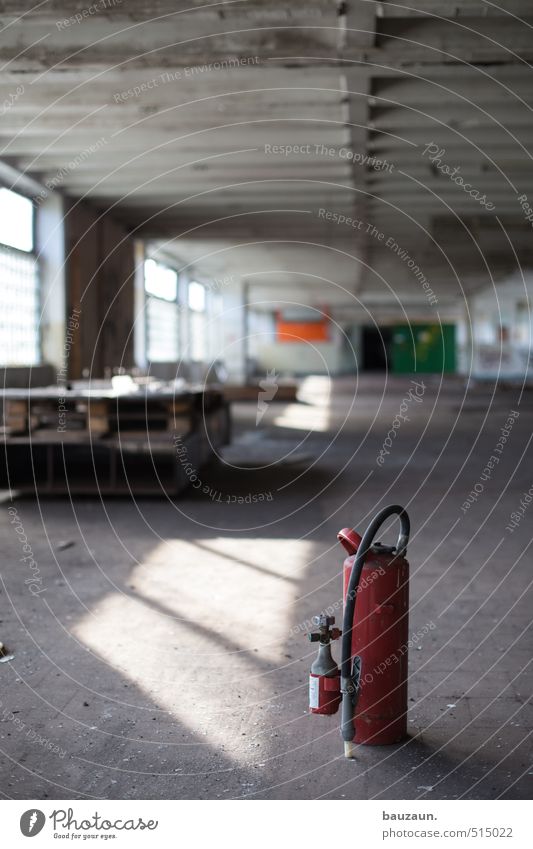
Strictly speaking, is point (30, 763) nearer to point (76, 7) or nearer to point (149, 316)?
point (76, 7)

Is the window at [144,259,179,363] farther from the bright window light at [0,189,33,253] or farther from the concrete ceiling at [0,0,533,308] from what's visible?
the bright window light at [0,189,33,253]

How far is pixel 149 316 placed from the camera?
23250 mm

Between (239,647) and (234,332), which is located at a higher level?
(234,332)

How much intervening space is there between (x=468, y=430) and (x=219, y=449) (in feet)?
20.8

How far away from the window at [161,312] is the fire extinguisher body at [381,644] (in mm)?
18866

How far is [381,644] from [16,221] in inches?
488

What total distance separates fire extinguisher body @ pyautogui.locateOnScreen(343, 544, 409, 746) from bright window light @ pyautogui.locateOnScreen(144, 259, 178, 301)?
62.7ft

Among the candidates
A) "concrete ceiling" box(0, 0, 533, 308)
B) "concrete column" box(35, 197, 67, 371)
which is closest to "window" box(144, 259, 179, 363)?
"concrete ceiling" box(0, 0, 533, 308)

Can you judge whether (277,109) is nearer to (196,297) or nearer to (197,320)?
(196,297)

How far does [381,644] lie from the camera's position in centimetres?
358

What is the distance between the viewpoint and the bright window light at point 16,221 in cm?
1377

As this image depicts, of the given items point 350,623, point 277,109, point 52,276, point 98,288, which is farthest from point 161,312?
point 350,623

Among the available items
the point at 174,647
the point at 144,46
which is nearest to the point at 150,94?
the point at 144,46

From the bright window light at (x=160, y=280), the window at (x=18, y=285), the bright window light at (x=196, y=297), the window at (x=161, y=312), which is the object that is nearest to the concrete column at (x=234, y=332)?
the bright window light at (x=196, y=297)
